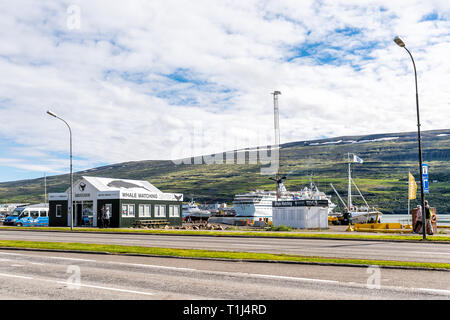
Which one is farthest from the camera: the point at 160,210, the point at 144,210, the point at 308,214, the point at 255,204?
the point at 255,204

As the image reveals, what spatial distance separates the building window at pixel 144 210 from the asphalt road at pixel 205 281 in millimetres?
35607

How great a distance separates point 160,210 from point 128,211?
595 cm

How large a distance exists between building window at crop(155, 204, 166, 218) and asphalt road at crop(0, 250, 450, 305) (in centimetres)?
3809

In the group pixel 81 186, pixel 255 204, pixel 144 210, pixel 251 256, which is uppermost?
pixel 81 186

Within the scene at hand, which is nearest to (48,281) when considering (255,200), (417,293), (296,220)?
(417,293)

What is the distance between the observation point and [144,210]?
168 ft

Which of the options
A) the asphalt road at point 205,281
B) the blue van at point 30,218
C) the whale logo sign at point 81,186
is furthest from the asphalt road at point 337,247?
the blue van at point 30,218

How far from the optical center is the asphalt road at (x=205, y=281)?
358 inches

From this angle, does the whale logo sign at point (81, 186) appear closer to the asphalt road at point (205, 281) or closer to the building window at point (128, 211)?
the building window at point (128, 211)

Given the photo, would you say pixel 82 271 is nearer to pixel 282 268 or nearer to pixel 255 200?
pixel 282 268

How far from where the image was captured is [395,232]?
3575 cm


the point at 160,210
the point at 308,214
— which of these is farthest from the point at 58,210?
the point at 308,214

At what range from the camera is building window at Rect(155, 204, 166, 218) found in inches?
2096

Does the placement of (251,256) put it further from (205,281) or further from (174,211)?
(174,211)
